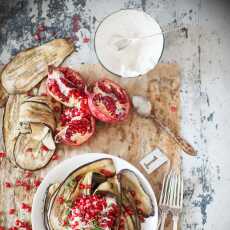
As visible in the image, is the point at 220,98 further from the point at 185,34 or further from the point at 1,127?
the point at 1,127

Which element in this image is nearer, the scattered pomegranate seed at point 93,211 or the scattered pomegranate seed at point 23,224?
the scattered pomegranate seed at point 93,211

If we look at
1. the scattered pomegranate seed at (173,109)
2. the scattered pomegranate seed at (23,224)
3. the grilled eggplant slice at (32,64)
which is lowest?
the scattered pomegranate seed at (23,224)

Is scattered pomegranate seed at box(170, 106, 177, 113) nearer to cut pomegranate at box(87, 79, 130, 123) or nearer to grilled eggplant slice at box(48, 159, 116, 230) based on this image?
cut pomegranate at box(87, 79, 130, 123)

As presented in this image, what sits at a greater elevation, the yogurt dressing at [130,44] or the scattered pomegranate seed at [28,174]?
the yogurt dressing at [130,44]

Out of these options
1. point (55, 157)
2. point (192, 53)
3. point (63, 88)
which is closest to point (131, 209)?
point (55, 157)

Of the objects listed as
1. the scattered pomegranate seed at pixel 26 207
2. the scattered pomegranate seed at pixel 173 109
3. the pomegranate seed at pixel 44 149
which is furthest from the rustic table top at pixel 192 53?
the scattered pomegranate seed at pixel 26 207

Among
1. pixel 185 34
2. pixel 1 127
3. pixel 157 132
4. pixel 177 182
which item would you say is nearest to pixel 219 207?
pixel 177 182

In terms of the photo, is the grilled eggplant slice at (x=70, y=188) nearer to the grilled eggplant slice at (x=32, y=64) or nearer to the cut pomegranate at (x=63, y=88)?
the cut pomegranate at (x=63, y=88)

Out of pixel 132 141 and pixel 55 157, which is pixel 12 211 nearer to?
pixel 55 157
